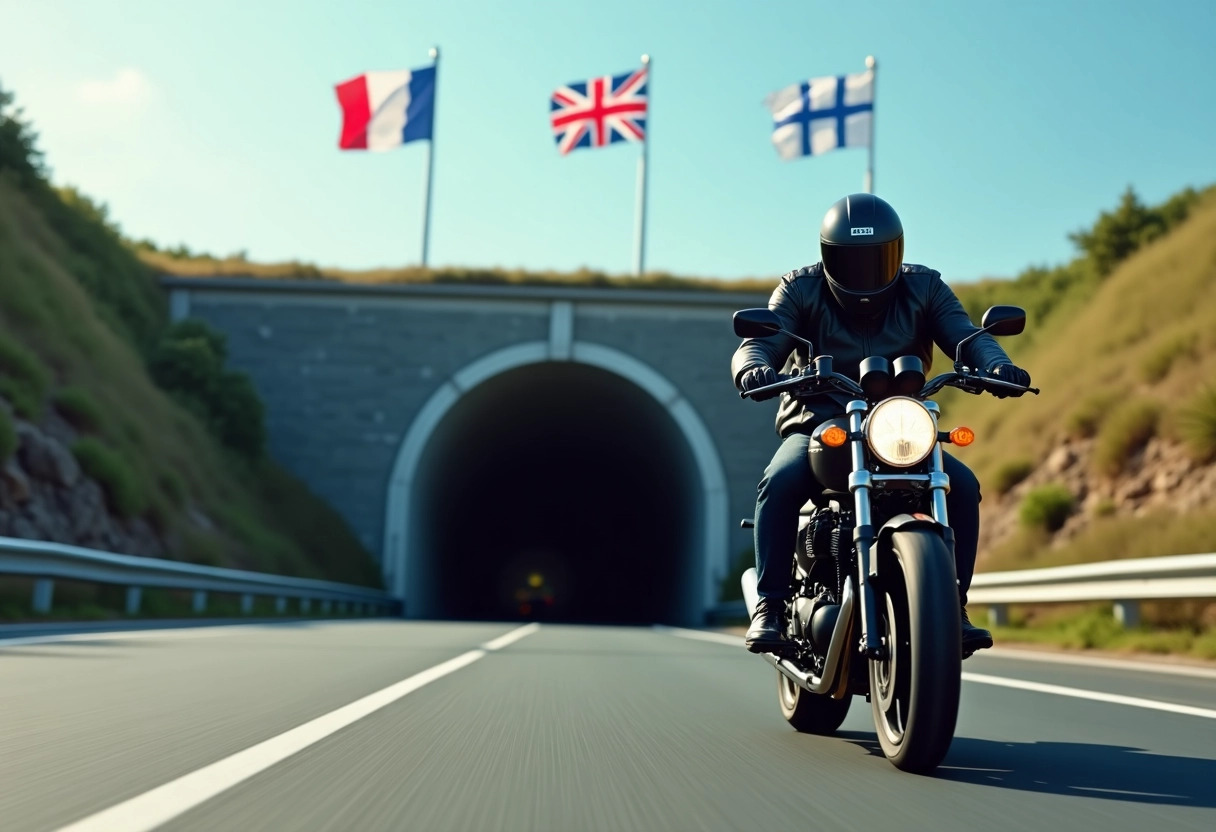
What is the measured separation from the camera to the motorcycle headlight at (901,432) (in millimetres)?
4570

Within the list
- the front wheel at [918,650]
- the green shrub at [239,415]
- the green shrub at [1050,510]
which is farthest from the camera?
the green shrub at [239,415]

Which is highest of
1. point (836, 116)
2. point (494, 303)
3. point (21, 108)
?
point (836, 116)

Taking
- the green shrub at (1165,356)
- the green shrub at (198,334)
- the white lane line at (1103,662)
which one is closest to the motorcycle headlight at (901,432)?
the white lane line at (1103,662)

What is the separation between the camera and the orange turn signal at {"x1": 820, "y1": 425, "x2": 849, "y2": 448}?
4773mm

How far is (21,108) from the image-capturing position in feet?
86.7

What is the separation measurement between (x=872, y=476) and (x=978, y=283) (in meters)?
29.4

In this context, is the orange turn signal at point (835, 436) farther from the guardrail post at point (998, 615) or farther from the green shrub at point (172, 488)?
the green shrub at point (172, 488)

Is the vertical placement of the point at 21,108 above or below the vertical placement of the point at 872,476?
above

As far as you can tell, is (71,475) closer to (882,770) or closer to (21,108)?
(21,108)

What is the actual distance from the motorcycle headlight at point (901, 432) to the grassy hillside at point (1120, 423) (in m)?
9.85

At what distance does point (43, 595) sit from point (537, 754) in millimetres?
10300

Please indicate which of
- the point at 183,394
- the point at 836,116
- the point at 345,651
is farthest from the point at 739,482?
the point at 345,651

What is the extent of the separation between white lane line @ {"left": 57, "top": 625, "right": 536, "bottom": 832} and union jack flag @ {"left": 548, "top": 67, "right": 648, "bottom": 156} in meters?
27.9

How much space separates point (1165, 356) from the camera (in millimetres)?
18953
